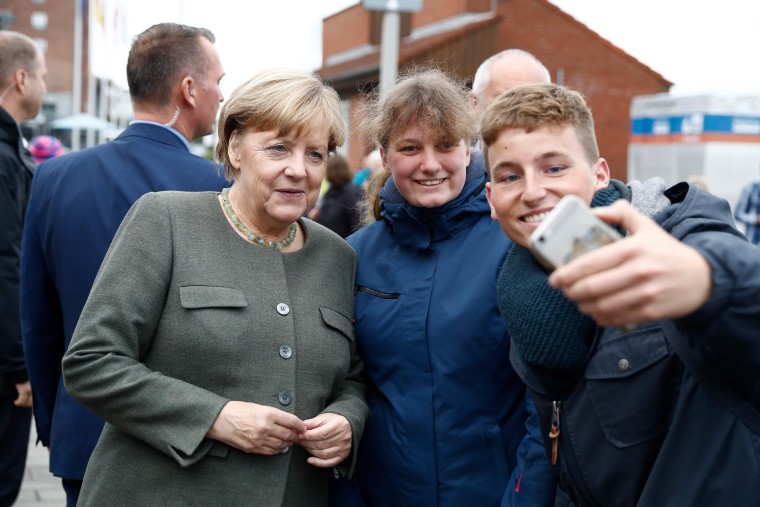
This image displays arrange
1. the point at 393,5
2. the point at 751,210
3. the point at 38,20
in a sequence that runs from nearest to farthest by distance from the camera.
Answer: the point at 393,5 → the point at 751,210 → the point at 38,20

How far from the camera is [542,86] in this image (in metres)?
2.29

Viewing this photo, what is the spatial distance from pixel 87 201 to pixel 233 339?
1136 mm

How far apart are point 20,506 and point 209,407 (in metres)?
3.89

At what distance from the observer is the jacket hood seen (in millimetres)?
2959

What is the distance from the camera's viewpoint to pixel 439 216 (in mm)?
2957

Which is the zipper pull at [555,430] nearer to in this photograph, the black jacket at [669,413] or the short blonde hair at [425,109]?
the black jacket at [669,413]

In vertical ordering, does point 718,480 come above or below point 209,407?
above

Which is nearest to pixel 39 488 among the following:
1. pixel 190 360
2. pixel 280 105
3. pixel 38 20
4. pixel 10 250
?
pixel 10 250

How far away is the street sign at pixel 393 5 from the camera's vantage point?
22.3 ft

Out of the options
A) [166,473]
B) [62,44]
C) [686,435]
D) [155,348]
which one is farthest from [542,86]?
[62,44]

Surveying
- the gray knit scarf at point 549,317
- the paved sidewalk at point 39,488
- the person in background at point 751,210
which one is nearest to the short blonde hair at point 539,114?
the gray knit scarf at point 549,317

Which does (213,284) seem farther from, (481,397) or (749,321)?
(749,321)

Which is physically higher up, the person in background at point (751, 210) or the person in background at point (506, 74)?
the person in background at point (506, 74)

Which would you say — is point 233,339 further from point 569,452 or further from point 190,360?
point 569,452
